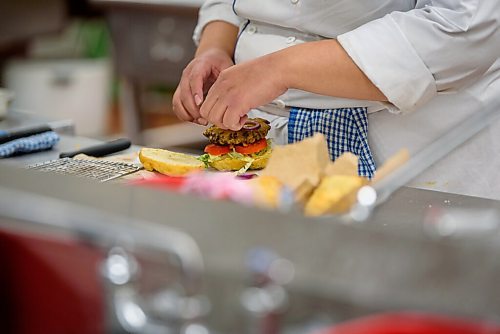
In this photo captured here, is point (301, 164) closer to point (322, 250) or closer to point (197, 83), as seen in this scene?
point (322, 250)

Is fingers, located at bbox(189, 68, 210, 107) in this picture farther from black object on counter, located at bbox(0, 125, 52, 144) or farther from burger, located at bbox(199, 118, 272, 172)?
black object on counter, located at bbox(0, 125, 52, 144)

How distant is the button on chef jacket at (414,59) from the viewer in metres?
1.37

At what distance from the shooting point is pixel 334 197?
0.93 meters

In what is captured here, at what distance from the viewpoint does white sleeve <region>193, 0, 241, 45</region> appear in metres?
1.75

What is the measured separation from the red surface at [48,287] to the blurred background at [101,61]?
2.54 meters

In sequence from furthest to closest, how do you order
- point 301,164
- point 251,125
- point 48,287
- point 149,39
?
1. point 149,39
2. point 251,125
3. point 301,164
4. point 48,287

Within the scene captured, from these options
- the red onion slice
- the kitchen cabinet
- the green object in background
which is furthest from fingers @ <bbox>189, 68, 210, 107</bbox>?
the green object in background

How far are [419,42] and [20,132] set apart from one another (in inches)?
27.0

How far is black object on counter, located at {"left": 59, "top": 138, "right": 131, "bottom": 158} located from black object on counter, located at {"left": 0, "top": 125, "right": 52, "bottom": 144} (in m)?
0.12

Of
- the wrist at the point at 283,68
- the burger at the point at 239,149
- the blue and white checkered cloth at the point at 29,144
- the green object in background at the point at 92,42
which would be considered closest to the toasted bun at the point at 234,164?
the burger at the point at 239,149

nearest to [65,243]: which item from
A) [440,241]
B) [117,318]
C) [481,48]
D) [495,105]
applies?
[117,318]

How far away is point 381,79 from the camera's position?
1381 millimetres

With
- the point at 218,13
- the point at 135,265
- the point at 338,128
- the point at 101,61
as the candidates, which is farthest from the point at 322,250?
the point at 101,61

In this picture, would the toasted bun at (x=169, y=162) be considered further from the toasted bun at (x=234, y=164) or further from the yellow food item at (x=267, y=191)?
the yellow food item at (x=267, y=191)
